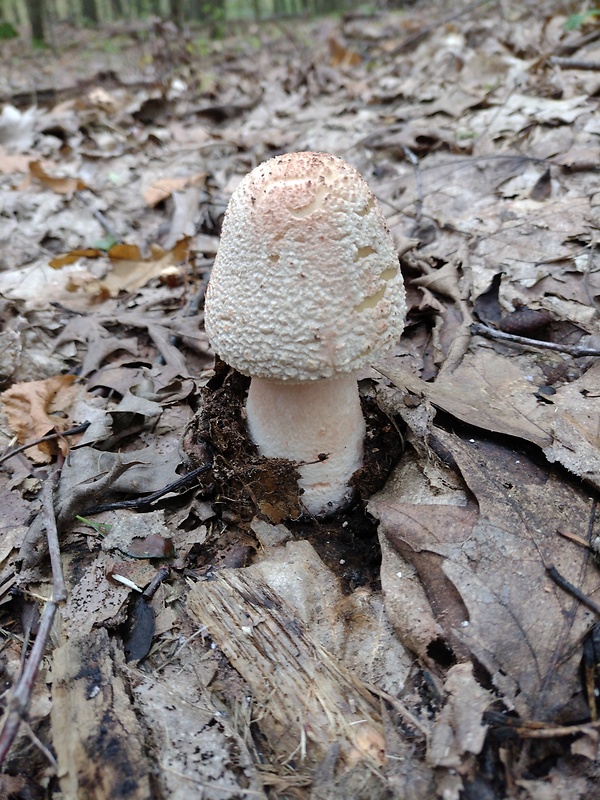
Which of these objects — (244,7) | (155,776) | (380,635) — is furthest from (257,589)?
(244,7)

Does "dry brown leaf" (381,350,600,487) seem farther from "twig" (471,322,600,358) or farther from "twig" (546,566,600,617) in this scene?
"twig" (546,566,600,617)

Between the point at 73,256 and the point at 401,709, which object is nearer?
the point at 401,709

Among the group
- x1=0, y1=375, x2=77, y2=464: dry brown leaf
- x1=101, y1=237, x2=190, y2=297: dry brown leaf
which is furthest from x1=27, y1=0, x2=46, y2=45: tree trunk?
x1=0, y1=375, x2=77, y2=464: dry brown leaf

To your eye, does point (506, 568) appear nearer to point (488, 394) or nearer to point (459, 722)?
point (459, 722)

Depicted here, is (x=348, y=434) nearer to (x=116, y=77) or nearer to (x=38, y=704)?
(x=38, y=704)

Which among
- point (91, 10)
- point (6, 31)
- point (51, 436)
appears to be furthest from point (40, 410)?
point (91, 10)

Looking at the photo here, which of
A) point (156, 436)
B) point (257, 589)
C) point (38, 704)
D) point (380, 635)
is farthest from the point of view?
point (156, 436)
